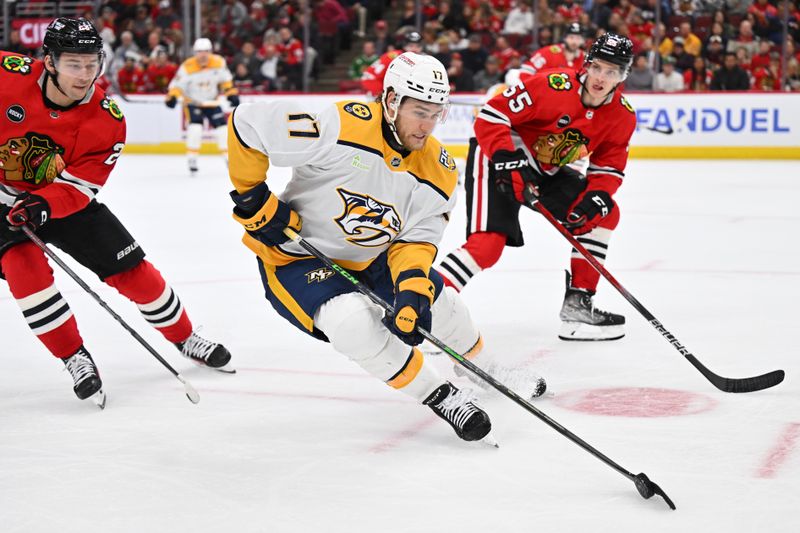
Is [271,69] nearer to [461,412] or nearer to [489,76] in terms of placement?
[489,76]

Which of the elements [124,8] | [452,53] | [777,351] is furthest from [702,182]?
[124,8]

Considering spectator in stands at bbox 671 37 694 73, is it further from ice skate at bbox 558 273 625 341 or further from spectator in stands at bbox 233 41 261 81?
ice skate at bbox 558 273 625 341

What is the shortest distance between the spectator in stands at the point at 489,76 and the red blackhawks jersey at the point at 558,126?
7993 mm

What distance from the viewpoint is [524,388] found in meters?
2.99

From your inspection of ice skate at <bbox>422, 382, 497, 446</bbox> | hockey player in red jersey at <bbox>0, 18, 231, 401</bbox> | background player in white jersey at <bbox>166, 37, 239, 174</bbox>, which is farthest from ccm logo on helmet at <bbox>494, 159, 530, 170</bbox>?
background player in white jersey at <bbox>166, 37, 239, 174</bbox>

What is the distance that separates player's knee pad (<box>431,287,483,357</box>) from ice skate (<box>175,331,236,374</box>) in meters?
0.75

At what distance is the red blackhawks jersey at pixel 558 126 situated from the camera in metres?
3.70

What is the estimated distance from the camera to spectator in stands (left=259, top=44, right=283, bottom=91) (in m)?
12.7

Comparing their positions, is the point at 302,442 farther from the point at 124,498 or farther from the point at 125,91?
the point at 125,91

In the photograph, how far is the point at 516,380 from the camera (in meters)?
3.03

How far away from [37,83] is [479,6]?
10.2 meters

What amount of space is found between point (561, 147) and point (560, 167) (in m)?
0.13

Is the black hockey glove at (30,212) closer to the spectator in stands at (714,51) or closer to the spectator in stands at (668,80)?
the spectator in stands at (668,80)

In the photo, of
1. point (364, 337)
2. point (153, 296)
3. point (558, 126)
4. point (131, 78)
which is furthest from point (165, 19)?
point (364, 337)
